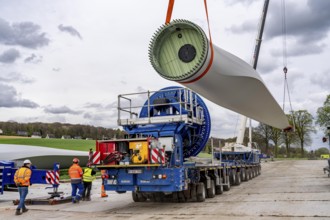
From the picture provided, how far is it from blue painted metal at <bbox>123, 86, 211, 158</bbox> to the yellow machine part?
48.3 inches

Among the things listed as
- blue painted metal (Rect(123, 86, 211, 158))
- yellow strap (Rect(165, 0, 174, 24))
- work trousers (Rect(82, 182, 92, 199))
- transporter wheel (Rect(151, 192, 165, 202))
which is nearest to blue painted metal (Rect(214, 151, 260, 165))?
blue painted metal (Rect(123, 86, 211, 158))

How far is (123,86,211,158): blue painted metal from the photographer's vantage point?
11383 mm

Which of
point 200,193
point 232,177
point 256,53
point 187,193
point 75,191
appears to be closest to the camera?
point 200,193

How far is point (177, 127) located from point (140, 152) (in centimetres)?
165

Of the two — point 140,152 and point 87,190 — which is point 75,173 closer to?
point 87,190

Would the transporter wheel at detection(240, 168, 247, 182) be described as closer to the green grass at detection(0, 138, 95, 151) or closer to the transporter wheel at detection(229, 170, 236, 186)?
the transporter wheel at detection(229, 170, 236, 186)

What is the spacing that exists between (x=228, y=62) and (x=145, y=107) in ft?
14.3

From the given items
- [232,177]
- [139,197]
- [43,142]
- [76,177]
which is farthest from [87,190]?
[43,142]

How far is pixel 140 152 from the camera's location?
10180mm

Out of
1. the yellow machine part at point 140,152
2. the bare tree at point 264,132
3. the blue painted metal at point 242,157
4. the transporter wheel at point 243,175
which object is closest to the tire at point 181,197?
the yellow machine part at point 140,152

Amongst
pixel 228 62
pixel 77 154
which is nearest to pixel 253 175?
pixel 77 154

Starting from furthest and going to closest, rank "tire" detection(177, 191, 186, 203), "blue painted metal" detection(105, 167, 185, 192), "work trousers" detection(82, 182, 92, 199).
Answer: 1. "work trousers" detection(82, 182, 92, 199)
2. "tire" detection(177, 191, 186, 203)
3. "blue painted metal" detection(105, 167, 185, 192)

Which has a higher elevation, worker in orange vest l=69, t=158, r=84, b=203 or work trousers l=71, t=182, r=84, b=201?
worker in orange vest l=69, t=158, r=84, b=203

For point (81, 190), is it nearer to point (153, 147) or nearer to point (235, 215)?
point (153, 147)
